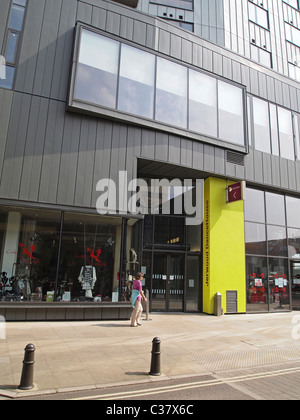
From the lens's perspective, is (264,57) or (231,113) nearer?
(231,113)

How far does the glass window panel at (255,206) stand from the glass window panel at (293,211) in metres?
1.91

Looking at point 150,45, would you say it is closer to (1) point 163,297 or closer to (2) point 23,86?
(2) point 23,86

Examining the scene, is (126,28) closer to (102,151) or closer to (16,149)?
(102,151)

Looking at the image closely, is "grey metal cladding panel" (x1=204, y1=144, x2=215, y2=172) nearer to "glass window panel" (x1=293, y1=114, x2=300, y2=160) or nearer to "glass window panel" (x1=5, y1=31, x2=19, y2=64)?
"glass window panel" (x1=293, y1=114, x2=300, y2=160)

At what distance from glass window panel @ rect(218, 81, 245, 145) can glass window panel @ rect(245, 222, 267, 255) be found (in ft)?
14.0

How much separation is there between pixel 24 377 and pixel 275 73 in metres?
19.0

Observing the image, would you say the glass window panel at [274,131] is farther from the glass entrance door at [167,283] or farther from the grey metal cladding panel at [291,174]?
the glass entrance door at [167,283]

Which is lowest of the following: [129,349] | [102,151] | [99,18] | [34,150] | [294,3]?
[129,349]

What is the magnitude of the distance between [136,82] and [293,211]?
11.1 metres

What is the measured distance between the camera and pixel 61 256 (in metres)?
11.0

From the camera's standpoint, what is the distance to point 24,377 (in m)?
4.58

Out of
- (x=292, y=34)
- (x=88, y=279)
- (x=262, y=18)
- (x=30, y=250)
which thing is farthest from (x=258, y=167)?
(x=292, y=34)

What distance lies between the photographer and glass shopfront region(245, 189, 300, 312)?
49.6 feet

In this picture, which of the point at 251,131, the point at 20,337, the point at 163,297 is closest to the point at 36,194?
the point at 20,337
